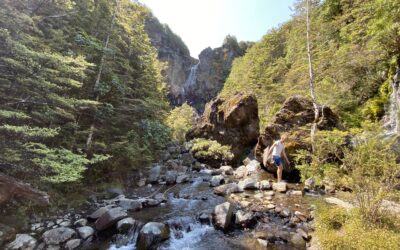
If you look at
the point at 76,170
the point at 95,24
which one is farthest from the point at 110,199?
the point at 95,24

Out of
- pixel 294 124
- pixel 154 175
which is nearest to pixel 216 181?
pixel 154 175

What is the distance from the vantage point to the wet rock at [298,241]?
18.6 feet

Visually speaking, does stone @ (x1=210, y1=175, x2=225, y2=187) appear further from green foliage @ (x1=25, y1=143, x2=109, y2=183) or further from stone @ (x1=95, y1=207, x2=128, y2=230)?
green foliage @ (x1=25, y1=143, x2=109, y2=183)

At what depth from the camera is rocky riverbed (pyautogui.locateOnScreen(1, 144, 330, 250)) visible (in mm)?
6207

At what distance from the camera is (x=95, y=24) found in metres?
13.3

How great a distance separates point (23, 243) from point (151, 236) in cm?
327

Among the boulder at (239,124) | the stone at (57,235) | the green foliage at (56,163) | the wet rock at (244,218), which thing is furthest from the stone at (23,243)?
the boulder at (239,124)

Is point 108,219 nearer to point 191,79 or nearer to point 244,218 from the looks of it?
point 244,218

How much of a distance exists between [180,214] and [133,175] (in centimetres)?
526

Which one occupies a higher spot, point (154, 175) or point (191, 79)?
point (191, 79)

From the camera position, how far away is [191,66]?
183ft

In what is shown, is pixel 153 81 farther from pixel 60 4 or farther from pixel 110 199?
pixel 110 199

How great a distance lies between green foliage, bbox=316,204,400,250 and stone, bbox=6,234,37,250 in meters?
6.99

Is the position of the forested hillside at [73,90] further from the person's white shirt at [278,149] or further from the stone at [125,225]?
the person's white shirt at [278,149]
